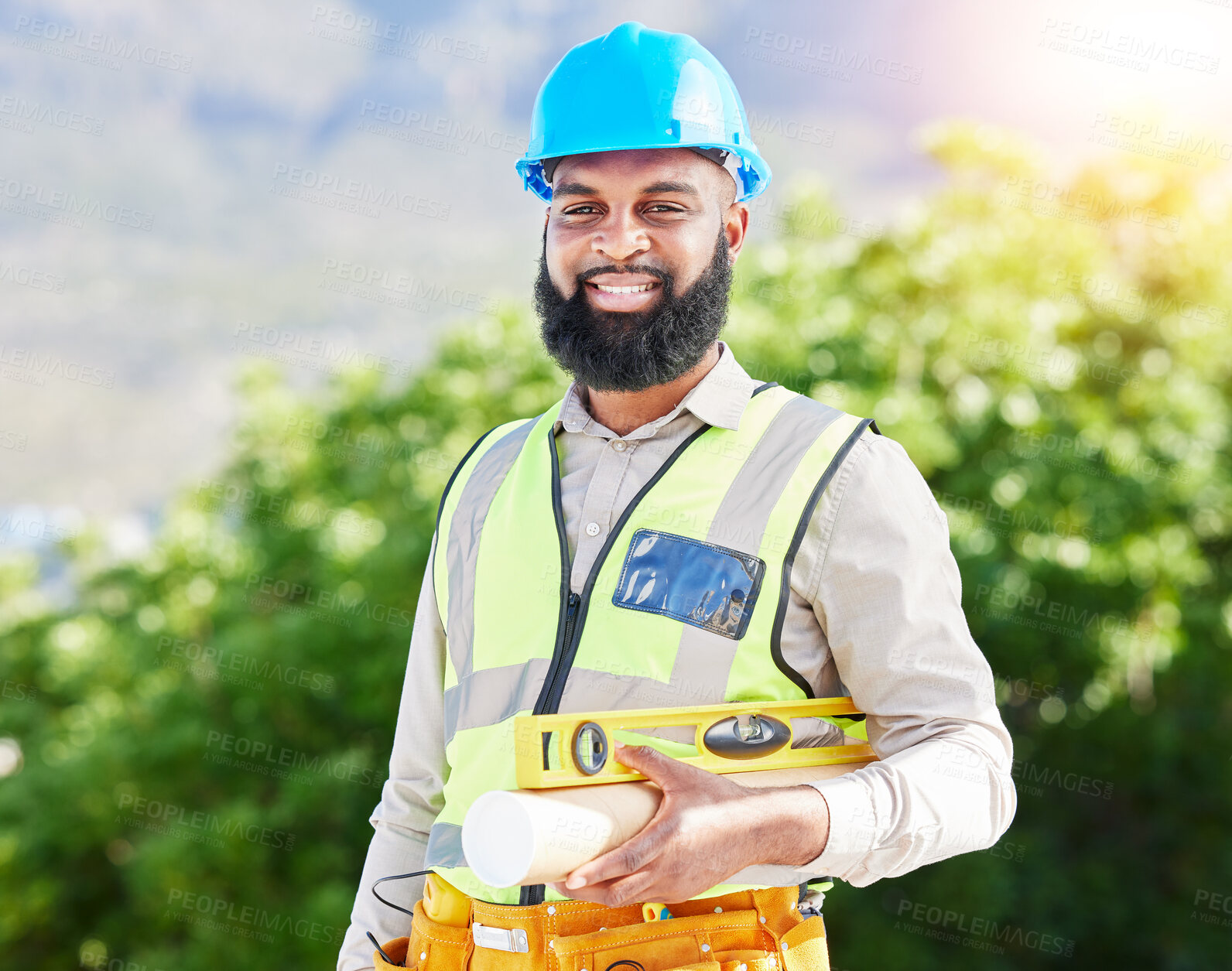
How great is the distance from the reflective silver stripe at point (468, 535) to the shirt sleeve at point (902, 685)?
0.57 metres

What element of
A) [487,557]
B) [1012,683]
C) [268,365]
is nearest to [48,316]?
[268,365]

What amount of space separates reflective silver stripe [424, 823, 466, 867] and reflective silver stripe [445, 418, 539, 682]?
227 millimetres

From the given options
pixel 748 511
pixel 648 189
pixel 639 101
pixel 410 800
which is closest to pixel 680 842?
pixel 748 511

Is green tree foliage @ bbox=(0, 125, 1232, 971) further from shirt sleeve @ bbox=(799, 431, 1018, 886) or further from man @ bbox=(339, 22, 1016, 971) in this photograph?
shirt sleeve @ bbox=(799, 431, 1018, 886)

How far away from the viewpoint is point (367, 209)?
30.0ft

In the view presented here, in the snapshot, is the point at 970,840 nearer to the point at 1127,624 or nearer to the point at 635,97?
the point at 635,97

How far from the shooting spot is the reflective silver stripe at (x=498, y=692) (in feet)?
5.17

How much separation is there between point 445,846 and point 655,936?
15.1 inches

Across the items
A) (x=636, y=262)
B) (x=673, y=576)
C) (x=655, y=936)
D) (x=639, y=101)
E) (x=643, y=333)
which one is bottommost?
(x=655, y=936)

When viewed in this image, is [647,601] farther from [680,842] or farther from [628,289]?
[628,289]

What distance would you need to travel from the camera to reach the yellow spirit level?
50.0 inches

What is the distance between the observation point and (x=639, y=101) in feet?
5.45

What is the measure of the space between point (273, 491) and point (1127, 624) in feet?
27.8

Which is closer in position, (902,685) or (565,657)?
(902,685)
